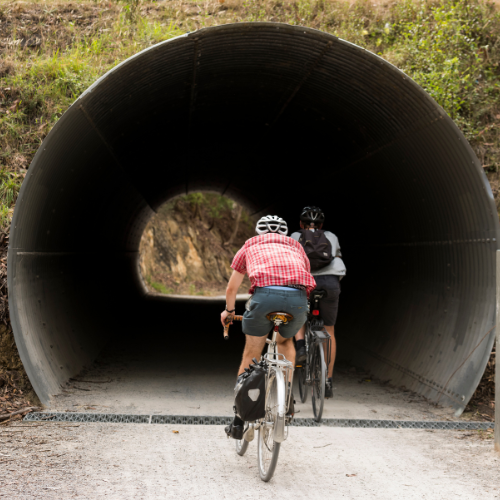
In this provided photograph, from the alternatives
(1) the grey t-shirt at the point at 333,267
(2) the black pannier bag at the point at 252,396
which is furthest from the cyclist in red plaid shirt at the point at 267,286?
(1) the grey t-shirt at the point at 333,267

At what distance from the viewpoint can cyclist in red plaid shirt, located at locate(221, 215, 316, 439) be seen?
174 inches

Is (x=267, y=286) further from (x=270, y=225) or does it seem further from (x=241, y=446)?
(x=241, y=446)

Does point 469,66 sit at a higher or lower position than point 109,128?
higher

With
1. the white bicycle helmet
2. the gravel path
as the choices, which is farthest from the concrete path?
the white bicycle helmet

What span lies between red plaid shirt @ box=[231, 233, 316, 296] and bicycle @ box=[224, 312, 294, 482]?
26cm

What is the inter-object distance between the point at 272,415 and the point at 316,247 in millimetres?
2739

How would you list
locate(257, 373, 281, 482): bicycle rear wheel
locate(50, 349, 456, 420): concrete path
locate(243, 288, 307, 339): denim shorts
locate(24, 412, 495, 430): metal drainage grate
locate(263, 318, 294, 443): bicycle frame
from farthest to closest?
locate(50, 349, 456, 420): concrete path → locate(24, 412, 495, 430): metal drainage grate → locate(243, 288, 307, 339): denim shorts → locate(257, 373, 281, 482): bicycle rear wheel → locate(263, 318, 294, 443): bicycle frame

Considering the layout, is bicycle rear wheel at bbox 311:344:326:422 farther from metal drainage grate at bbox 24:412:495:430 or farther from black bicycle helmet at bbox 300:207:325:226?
black bicycle helmet at bbox 300:207:325:226

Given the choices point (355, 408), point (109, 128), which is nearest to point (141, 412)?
point (355, 408)

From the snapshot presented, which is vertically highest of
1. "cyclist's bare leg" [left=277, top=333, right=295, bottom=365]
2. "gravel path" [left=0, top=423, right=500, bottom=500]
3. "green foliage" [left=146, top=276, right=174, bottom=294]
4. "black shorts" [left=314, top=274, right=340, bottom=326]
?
"black shorts" [left=314, top=274, right=340, bottom=326]

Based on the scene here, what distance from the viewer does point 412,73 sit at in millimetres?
9641

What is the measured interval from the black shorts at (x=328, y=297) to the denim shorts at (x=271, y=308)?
1977 mm

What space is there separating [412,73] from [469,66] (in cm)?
87

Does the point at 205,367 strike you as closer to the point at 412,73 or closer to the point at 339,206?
the point at 339,206
